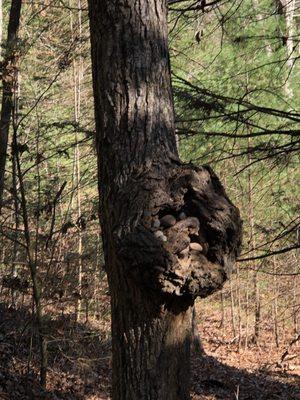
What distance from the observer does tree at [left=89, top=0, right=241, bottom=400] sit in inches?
88.2

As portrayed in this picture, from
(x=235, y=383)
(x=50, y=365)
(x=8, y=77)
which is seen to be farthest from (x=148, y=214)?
(x=235, y=383)

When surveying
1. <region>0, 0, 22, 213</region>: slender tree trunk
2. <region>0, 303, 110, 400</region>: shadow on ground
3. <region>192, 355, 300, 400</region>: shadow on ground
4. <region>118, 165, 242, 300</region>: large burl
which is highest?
<region>0, 0, 22, 213</region>: slender tree trunk

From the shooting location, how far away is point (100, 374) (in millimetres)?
7875

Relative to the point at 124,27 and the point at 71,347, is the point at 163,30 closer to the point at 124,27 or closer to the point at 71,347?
the point at 124,27

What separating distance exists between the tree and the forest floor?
9.67 ft

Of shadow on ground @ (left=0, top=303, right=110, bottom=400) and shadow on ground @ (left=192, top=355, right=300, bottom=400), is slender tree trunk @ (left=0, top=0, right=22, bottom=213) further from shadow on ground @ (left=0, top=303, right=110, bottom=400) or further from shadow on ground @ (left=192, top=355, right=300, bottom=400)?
shadow on ground @ (left=192, top=355, right=300, bottom=400)

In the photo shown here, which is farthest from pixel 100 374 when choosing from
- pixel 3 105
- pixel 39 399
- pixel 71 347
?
pixel 3 105

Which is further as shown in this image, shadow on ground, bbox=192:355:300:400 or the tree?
shadow on ground, bbox=192:355:300:400

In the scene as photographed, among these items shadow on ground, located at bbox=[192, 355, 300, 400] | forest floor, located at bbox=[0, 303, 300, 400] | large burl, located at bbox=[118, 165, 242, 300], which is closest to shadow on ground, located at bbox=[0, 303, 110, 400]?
forest floor, located at bbox=[0, 303, 300, 400]

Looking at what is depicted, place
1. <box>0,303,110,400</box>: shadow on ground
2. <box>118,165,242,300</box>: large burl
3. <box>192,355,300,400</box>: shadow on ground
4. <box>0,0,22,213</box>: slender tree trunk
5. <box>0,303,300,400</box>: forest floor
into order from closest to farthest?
<box>118,165,242,300</box>: large burl → <box>0,0,22,213</box>: slender tree trunk → <box>0,303,110,400</box>: shadow on ground → <box>0,303,300,400</box>: forest floor → <box>192,355,300,400</box>: shadow on ground

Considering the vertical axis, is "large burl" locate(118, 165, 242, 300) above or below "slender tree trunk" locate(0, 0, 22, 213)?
below

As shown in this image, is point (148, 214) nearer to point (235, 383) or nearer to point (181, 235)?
point (181, 235)

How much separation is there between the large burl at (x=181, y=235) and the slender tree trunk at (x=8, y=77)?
3.18m

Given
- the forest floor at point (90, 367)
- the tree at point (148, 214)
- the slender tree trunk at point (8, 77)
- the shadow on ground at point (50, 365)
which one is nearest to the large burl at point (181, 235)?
the tree at point (148, 214)
